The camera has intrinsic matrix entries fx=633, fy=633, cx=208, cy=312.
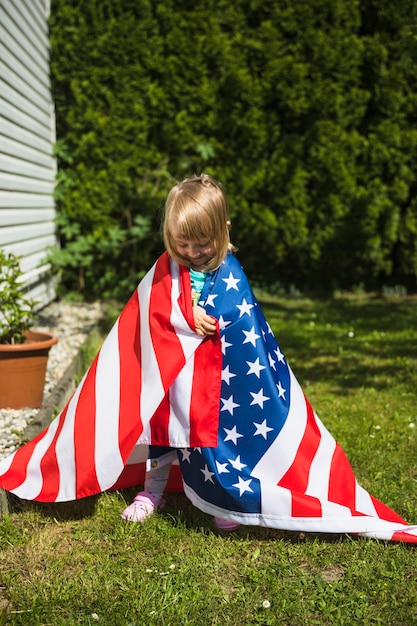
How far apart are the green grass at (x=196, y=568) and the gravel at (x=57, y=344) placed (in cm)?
70

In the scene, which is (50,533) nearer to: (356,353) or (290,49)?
(356,353)

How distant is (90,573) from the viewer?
7.48 feet

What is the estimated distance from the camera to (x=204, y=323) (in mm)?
2453

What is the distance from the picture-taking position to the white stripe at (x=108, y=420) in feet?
8.16

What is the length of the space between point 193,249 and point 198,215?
14 cm

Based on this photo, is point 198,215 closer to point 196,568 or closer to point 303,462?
point 303,462

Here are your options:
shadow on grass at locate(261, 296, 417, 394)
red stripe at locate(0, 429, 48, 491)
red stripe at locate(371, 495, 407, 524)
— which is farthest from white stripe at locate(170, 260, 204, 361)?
shadow on grass at locate(261, 296, 417, 394)

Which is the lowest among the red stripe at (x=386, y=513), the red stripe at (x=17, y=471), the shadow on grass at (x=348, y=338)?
the red stripe at (x=386, y=513)

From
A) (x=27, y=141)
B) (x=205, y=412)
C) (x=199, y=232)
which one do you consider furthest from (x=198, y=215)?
(x=27, y=141)

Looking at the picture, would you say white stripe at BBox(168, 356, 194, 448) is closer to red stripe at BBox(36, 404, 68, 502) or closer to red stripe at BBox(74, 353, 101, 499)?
red stripe at BBox(74, 353, 101, 499)

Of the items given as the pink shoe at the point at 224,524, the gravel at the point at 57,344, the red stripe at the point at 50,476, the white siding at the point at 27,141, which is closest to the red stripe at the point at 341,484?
the pink shoe at the point at 224,524

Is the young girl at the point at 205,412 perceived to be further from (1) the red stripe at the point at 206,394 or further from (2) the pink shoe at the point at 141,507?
(2) the pink shoe at the point at 141,507

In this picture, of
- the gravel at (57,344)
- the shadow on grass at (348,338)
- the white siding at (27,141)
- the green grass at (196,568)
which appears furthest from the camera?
the white siding at (27,141)

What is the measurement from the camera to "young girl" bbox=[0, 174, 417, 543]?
2.47 meters
